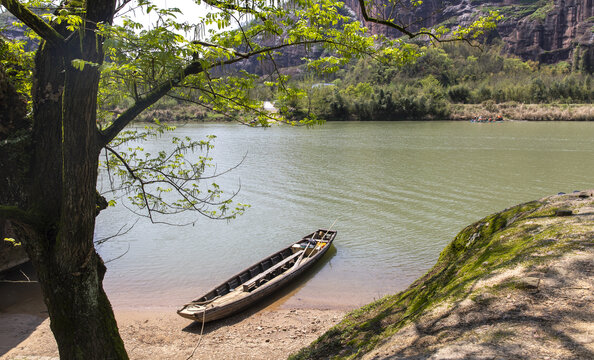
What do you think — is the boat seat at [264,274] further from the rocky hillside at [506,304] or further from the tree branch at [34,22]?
the tree branch at [34,22]

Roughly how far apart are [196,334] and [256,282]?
189 cm

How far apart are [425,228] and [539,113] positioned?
206 ft

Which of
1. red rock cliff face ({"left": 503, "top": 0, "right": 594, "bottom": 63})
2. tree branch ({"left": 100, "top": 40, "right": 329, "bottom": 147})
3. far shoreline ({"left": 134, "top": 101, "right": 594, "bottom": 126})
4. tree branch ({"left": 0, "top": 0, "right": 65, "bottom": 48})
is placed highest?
red rock cliff face ({"left": 503, "top": 0, "right": 594, "bottom": 63})

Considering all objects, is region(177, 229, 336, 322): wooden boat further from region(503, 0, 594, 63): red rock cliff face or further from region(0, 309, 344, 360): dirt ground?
region(503, 0, 594, 63): red rock cliff face

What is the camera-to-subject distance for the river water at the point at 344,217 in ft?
38.0

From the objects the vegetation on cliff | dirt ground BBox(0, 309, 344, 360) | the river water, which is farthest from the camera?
the vegetation on cliff

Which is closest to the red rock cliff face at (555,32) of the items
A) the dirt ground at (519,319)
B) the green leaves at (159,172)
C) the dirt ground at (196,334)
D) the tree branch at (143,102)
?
the dirt ground at (196,334)

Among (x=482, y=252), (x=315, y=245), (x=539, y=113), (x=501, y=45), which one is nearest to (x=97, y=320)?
(x=482, y=252)

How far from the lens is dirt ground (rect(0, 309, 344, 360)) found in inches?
319

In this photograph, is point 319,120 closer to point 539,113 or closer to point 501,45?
point 539,113

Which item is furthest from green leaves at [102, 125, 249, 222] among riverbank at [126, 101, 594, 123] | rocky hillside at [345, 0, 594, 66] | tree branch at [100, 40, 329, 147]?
rocky hillside at [345, 0, 594, 66]

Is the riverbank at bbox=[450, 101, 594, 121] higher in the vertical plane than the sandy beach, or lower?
higher

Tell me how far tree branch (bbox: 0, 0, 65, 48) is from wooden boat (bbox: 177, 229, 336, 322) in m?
6.82

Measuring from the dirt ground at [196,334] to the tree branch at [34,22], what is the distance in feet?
20.3
